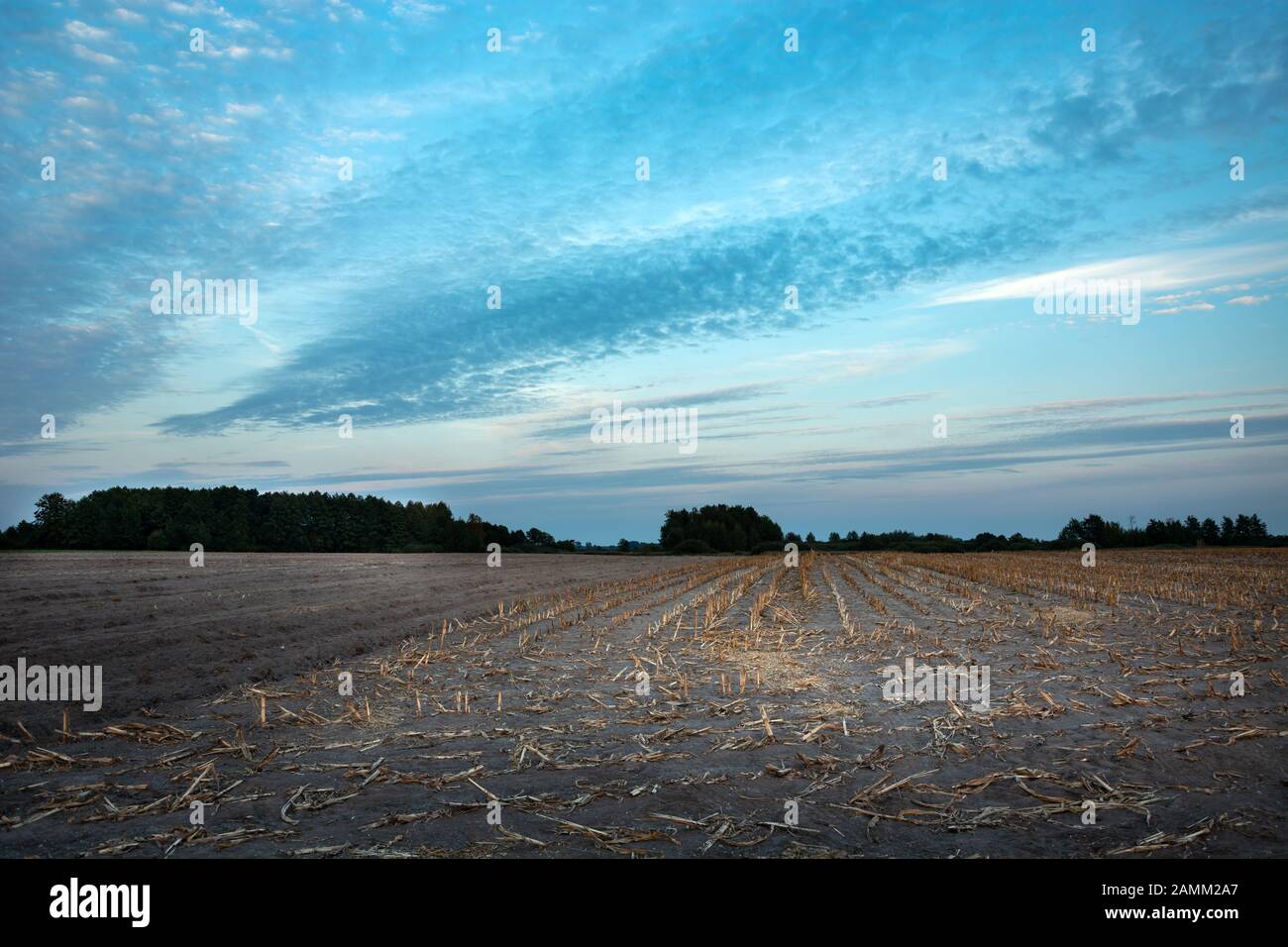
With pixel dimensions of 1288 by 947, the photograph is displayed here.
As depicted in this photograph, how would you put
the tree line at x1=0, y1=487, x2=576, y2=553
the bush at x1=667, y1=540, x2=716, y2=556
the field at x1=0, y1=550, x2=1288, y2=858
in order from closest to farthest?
the field at x1=0, y1=550, x2=1288, y2=858 → the tree line at x1=0, y1=487, x2=576, y2=553 → the bush at x1=667, y1=540, x2=716, y2=556

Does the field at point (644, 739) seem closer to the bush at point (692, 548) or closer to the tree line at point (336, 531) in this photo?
the tree line at point (336, 531)

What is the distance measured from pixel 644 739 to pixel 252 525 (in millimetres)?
101939

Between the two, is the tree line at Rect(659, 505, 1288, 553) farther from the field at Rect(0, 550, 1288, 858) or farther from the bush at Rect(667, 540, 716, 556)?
the field at Rect(0, 550, 1288, 858)

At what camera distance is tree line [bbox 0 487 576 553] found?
8356cm

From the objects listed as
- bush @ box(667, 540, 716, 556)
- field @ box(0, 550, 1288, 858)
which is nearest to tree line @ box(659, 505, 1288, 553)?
bush @ box(667, 540, 716, 556)

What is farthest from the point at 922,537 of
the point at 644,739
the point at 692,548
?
the point at 644,739

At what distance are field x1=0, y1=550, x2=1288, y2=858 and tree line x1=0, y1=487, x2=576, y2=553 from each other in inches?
2927

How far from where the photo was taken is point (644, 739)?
9.45 metres

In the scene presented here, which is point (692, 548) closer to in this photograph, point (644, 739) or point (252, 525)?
point (252, 525)

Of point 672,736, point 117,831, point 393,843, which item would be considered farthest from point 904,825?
point 117,831

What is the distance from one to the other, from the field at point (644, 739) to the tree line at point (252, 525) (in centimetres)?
7434

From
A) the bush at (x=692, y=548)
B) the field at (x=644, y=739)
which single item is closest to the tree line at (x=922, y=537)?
the bush at (x=692, y=548)

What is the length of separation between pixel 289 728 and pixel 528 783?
162 inches

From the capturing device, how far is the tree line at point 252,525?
83.6 m
